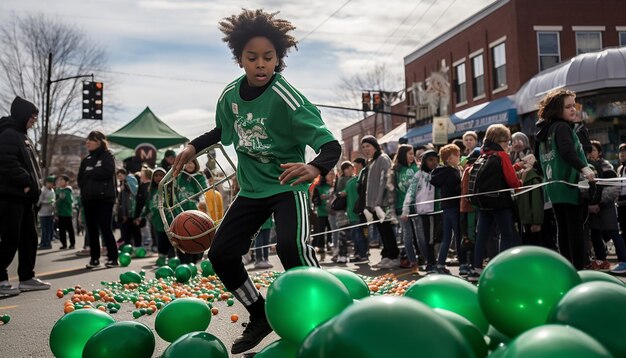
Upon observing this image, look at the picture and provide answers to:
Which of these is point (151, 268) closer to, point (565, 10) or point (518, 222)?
point (518, 222)

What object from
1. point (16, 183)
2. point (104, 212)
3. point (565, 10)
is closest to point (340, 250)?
point (104, 212)

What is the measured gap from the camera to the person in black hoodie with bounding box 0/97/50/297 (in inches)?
296

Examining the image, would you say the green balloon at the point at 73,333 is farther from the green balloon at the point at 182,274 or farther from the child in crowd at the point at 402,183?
the child in crowd at the point at 402,183

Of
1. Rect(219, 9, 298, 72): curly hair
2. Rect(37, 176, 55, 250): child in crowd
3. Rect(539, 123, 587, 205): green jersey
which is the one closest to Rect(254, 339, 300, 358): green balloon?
Rect(219, 9, 298, 72): curly hair

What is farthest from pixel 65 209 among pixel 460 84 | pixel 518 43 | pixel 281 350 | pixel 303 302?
pixel 460 84

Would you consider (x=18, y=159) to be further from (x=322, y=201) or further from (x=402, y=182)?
(x=322, y=201)

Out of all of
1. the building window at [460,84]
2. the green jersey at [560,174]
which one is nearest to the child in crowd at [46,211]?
the green jersey at [560,174]

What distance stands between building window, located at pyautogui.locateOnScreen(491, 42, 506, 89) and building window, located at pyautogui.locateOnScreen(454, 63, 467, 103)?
268 cm

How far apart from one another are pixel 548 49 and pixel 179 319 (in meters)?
23.7

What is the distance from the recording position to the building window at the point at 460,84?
95.3 feet

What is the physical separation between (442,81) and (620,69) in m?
12.0

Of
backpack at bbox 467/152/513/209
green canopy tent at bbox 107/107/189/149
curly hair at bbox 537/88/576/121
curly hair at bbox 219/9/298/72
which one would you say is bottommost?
backpack at bbox 467/152/513/209

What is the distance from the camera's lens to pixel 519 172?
8734mm

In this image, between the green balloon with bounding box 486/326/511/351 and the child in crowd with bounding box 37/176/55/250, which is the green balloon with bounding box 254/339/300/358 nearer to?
the green balloon with bounding box 486/326/511/351
